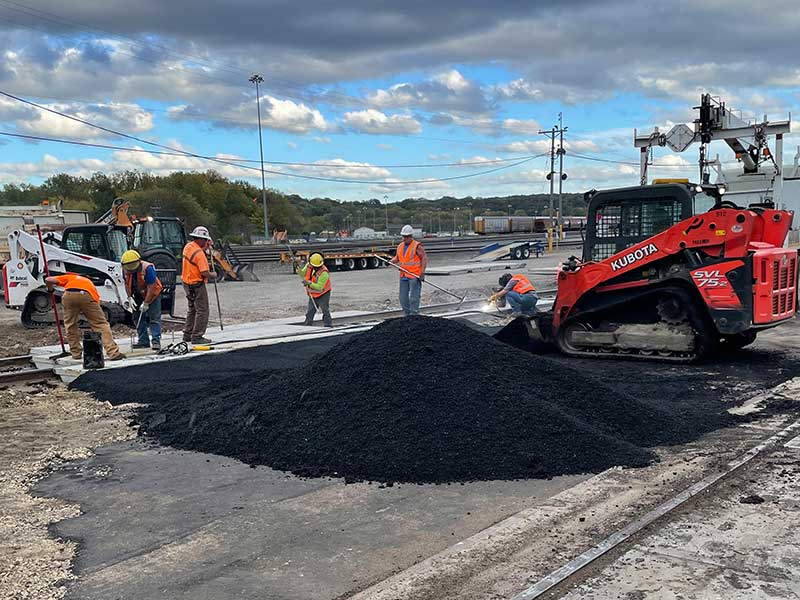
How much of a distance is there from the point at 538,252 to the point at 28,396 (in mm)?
32719

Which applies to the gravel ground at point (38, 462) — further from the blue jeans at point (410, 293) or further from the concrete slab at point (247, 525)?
the blue jeans at point (410, 293)

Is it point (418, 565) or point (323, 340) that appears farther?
point (323, 340)

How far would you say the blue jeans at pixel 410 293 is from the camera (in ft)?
42.1

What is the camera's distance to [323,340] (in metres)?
12.0

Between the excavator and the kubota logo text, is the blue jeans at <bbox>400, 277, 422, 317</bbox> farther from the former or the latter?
the kubota logo text

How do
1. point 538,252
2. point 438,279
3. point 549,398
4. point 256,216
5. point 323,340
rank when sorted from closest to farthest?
point 549,398 → point 323,340 → point 438,279 → point 538,252 → point 256,216

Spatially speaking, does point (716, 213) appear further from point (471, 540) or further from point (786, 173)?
point (786, 173)

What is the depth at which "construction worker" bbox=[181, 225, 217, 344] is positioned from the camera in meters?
10.8

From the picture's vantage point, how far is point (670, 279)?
366 inches

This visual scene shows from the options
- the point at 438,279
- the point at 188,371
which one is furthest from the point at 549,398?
the point at 438,279

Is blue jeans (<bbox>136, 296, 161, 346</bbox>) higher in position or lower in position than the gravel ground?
higher

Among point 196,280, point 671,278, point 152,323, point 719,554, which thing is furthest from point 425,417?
point 152,323

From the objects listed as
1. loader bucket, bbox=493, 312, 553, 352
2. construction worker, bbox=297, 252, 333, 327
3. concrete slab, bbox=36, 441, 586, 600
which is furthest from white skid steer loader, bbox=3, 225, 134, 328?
concrete slab, bbox=36, 441, 586, 600

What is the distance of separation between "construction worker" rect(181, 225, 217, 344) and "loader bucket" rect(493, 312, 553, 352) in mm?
4317
